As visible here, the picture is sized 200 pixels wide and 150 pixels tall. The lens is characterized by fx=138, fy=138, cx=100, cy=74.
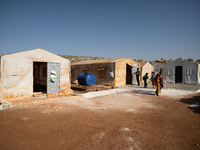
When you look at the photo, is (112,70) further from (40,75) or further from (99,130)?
(99,130)

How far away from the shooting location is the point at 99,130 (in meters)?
4.13

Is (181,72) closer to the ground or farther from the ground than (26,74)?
farther from the ground

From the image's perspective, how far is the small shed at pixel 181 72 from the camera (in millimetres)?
17250

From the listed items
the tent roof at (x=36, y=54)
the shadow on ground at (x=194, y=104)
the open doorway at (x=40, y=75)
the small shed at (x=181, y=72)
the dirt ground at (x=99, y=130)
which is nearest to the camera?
the dirt ground at (x=99, y=130)

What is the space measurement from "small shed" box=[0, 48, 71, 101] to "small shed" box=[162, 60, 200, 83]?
1550 centimetres

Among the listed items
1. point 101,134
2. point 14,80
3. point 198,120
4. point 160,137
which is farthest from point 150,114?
point 14,80

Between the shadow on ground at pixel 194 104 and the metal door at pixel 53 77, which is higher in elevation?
the metal door at pixel 53 77

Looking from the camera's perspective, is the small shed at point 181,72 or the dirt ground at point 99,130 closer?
the dirt ground at point 99,130

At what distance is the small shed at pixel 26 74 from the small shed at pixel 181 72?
1550 centimetres

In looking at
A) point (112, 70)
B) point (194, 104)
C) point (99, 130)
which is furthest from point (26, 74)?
point (194, 104)

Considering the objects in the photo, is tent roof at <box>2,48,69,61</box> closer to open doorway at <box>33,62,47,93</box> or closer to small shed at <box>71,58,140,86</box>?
open doorway at <box>33,62,47,93</box>

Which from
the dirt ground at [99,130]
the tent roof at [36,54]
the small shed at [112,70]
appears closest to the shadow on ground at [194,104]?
the dirt ground at [99,130]

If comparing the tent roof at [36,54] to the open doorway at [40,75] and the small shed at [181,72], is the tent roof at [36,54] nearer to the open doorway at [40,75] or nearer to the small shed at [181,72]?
the open doorway at [40,75]

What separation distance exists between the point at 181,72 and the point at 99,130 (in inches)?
722
